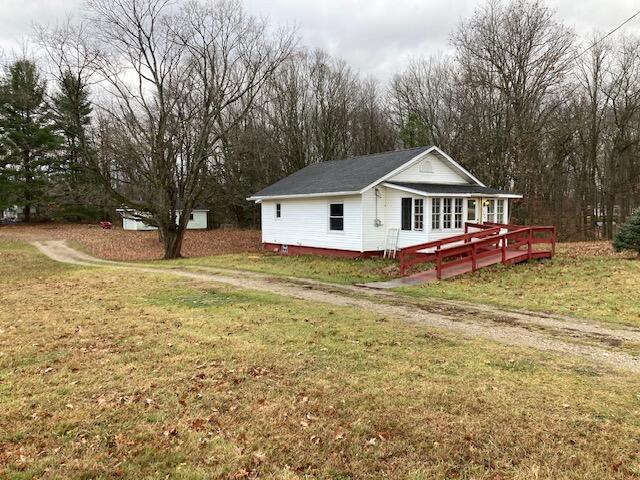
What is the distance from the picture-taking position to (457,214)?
19.0 m

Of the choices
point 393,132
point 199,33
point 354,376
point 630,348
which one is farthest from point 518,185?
point 354,376

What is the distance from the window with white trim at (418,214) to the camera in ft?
61.0

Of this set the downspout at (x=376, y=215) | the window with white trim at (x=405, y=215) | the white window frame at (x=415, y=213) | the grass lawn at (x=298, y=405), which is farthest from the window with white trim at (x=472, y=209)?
the grass lawn at (x=298, y=405)

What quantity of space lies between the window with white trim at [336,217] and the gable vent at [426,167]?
386cm

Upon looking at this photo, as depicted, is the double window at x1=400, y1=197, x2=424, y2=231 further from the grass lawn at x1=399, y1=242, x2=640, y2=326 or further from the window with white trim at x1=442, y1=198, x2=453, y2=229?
the grass lawn at x1=399, y1=242, x2=640, y2=326

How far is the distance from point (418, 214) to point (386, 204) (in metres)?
1.38

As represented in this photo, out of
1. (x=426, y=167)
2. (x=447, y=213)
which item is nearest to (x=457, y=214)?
(x=447, y=213)

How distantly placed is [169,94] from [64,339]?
1770cm

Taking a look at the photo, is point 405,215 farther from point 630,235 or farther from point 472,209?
Answer: point 630,235

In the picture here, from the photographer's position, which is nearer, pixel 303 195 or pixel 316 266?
pixel 316 266

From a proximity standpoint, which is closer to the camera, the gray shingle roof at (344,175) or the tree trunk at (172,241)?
the gray shingle roof at (344,175)

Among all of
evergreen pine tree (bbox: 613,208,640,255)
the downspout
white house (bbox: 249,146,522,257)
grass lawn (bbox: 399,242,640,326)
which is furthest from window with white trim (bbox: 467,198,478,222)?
evergreen pine tree (bbox: 613,208,640,255)

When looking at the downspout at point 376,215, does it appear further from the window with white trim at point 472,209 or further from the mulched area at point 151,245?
the mulched area at point 151,245

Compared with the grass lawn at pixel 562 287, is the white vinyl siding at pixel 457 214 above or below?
above
